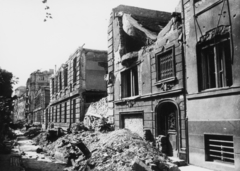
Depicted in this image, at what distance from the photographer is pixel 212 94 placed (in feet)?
25.1

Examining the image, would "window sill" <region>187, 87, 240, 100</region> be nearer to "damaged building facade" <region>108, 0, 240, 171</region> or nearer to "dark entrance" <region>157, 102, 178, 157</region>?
"damaged building facade" <region>108, 0, 240, 171</region>

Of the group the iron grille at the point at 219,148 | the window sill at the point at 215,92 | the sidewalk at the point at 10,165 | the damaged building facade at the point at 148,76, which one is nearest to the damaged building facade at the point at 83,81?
the damaged building facade at the point at 148,76

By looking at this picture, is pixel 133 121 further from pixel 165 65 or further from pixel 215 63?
pixel 215 63

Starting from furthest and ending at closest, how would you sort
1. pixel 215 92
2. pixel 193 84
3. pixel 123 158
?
pixel 193 84, pixel 215 92, pixel 123 158

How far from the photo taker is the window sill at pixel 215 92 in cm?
697

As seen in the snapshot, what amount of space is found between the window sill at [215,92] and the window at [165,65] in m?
1.54

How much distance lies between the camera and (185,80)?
8977 mm

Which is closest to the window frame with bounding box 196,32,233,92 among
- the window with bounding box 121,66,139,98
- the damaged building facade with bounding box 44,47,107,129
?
the window with bounding box 121,66,139,98

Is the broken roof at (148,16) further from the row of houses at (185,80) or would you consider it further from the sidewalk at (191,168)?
A: the sidewalk at (191,168)

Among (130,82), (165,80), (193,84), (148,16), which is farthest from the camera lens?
→ (148,16)

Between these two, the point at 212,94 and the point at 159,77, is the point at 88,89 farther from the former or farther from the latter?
the point at 212,94

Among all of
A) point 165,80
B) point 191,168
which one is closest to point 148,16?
point 165,80

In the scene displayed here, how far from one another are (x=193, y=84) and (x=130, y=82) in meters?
5.33

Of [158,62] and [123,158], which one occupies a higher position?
[158,62]
